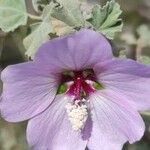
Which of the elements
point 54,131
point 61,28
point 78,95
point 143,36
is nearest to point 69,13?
point 61,28

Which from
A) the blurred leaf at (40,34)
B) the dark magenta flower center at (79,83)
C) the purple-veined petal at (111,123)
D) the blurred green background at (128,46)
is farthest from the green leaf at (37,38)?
the blurred green background at (128,46)

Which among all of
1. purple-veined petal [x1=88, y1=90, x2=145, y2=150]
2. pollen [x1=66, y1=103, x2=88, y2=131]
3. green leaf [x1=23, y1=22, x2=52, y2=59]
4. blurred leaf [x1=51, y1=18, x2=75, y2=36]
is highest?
blurred leaf [x1=51, y1=18, x2=75, y2=36]

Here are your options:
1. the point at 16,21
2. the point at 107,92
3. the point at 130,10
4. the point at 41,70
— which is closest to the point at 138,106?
the point at 107,92

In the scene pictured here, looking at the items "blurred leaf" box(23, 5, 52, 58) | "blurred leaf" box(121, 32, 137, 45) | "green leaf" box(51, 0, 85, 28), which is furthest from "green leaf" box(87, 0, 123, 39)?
"blurred leaf" box(121, 32, 137, 45)

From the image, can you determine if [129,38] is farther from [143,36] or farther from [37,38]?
[37,38]

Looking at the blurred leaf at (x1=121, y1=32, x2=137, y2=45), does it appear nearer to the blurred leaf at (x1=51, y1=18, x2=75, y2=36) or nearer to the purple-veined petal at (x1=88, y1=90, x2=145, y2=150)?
the purple-veined petal at (x1=88, y1=90, x2=145, y2=150)

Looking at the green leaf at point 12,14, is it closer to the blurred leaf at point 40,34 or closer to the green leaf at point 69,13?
the blurred leaf at point 40,34
